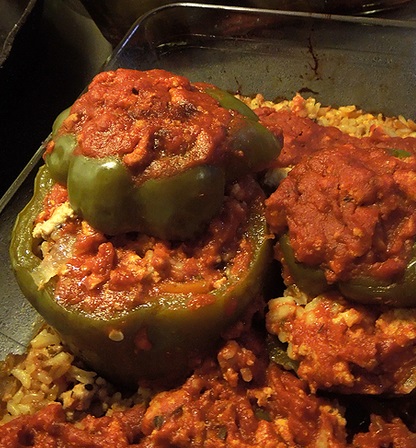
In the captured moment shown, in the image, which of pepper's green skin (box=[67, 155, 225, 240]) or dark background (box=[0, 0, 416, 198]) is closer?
pepper's green skin (box=[67, 155, 225, 240])

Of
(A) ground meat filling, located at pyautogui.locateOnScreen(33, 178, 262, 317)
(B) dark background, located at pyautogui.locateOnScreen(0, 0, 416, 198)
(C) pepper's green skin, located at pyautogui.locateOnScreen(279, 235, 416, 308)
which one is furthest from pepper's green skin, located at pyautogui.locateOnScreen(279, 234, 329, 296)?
(B) dark background, located at pyautogui.locateOnScreen(0, 0, 416, 198)

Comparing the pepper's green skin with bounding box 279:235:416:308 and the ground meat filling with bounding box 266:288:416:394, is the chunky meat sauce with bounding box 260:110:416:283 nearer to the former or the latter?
the pepper's green skin with bounding box 279:235:416:308

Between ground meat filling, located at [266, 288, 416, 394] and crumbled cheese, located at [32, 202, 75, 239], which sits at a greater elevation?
crumbled cheese, located at [32, 202, 75, 239]

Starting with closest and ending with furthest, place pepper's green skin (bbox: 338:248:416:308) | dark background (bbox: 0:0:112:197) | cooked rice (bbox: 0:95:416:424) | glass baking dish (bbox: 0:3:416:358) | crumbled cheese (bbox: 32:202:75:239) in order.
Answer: pepper's green skin (bbox: 338:248:416:308), crumbled cheese (bbox: 32:202:75:239), cooked rice (bbox: 0:95:416:424), glass baking dish (bbox: 0:3:416:358), dark background (bbox: 0:0:112:197)

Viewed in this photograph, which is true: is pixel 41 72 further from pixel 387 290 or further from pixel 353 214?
pixel 387 290

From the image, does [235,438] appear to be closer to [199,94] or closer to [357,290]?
[357,290]

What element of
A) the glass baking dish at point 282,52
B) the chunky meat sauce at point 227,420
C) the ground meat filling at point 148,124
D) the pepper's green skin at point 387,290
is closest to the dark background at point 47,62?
the glass baking dish at point 282,52
